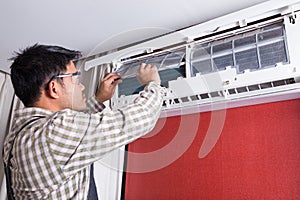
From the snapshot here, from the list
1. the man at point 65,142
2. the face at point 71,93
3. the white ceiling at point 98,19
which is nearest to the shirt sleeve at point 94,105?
the face at point 71,93

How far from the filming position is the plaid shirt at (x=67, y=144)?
72 cm

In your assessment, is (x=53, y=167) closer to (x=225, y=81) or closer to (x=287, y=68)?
(x=225, y=81)

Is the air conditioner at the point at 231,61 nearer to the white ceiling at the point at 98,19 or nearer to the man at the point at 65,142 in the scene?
the white ceiling at the point at 98,19

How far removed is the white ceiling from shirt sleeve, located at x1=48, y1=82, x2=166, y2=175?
2.22 ft

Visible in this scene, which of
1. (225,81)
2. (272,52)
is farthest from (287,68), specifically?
(225,81)

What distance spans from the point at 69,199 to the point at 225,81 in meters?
0.65

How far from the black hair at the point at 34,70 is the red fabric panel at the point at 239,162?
2.38 feet

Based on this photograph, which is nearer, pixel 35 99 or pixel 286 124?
pixel 35 99

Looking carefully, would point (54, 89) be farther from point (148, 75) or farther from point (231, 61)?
point (231, 61)

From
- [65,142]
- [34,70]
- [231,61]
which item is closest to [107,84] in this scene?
[34,70]

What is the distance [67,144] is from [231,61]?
68 centimetres

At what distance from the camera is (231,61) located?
3.59ft

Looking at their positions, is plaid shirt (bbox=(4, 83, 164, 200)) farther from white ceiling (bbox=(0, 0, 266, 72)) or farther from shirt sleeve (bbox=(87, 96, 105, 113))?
white ceiling (bbox=(0, 0, 266, 72))

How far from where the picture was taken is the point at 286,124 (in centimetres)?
118
